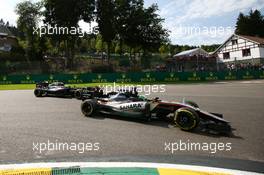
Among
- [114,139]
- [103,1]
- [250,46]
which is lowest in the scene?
[114,139]

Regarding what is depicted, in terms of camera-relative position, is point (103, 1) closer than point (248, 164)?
No

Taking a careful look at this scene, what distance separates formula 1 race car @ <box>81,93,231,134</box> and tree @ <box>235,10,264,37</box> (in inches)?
2960

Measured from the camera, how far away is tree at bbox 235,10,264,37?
77.1 metres

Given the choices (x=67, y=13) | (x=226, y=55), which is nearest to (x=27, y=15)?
(x=67, y=13)

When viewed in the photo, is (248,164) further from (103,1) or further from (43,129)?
(103,1)

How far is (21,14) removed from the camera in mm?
55969

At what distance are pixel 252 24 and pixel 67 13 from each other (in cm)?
5410

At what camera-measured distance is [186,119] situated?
700 cm

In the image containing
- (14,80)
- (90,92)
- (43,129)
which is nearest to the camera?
(43,129)

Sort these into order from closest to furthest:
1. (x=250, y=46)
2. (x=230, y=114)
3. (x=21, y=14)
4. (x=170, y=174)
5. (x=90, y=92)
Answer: (x=170, y=174), (x=230, y=114), (x=90, y=92), (x=250, y=46), (x=21, y=14)

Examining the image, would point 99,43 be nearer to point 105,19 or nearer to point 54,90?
point 105,19

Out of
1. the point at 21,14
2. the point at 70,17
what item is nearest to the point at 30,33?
the point at 21,14

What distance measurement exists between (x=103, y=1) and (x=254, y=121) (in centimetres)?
3670

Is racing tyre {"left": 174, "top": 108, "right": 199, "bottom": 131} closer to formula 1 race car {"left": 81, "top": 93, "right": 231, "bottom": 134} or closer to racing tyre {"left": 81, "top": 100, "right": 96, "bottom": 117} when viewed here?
formula 1 race car {"left": 81, "top": 93, "right": 231, "bottom": 134}
